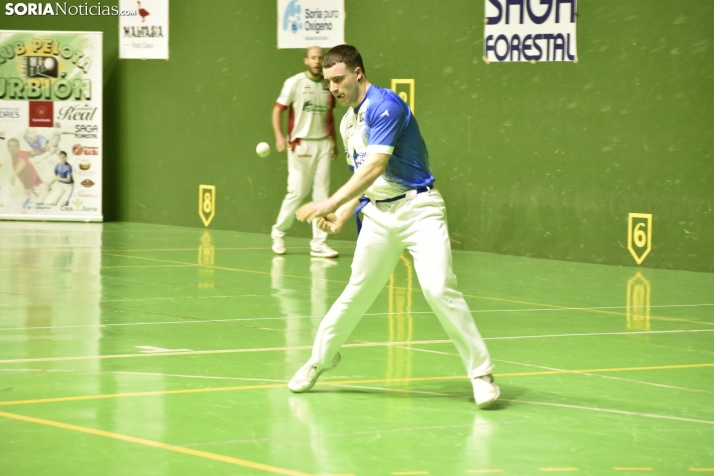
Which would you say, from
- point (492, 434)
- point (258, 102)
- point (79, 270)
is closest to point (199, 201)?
point (258, 102)

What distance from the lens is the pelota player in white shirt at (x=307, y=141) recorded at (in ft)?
46.1

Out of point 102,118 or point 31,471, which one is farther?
point 102,118

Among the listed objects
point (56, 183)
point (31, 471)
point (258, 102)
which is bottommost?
point (31, 471)

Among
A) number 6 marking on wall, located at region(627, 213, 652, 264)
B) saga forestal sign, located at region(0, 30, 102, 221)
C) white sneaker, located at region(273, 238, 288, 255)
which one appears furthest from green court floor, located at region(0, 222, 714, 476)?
saga forestal sign, located at region(0, 30, 102, 221)

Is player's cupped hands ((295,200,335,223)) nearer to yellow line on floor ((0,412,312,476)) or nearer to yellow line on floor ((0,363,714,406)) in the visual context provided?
yellow line on floor ((0,363,714,406))

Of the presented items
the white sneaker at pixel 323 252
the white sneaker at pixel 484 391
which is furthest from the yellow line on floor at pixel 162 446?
the white sneaker at pixel 323 252

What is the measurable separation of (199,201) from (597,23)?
23.1ft

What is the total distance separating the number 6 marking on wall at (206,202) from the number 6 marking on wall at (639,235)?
679 centimetres

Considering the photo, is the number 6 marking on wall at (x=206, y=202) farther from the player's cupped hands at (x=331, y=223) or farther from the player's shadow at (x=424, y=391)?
the player's cupped hands at (x=331, y=223)

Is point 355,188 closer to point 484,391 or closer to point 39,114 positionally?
point 484,391

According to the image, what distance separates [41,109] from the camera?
18.3 m

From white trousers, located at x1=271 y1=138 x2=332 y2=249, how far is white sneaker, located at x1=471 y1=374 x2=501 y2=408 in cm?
799

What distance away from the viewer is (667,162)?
1324 cm

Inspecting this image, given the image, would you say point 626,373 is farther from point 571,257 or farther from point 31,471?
point 571,257
